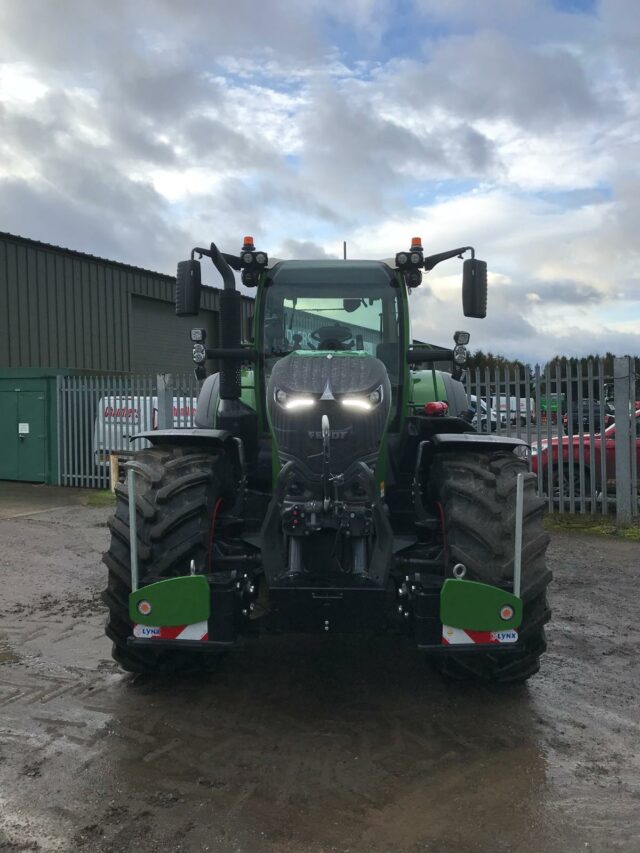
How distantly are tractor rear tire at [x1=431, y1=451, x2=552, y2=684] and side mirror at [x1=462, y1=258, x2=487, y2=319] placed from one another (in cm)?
132

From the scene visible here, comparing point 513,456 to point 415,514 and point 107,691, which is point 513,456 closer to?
point 415,514

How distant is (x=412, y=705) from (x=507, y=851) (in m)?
1.31

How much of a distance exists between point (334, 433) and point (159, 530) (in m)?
1.02

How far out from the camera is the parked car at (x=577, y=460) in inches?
400

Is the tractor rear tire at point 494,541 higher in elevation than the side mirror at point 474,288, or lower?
lower

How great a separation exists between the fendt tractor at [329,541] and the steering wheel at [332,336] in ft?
2.48

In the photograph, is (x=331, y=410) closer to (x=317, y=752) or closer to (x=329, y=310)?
(x=329, y=310)

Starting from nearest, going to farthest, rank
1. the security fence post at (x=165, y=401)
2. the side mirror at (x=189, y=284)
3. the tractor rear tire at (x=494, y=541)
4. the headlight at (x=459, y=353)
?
the tractor rear tire at (x=494, y=541) < the side mirror at (x=189, y=284) < the headlight at (x=459, y=353) < the security fence post at (x=165, y=401)

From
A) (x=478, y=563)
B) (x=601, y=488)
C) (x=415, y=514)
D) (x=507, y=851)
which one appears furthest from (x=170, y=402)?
(x=507, y=851)

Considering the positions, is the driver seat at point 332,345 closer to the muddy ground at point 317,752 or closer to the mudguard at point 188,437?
the mudguard at point 188,437

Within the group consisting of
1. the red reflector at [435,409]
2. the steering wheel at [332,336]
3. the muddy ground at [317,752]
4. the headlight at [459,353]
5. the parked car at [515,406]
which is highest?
the steering wheel at [332,336]

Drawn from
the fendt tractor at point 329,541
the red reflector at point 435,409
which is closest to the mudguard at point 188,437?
the fendt tractor at point 329,541

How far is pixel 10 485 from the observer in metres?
14.4

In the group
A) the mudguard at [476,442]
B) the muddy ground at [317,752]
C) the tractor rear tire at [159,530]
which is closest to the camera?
the muddy ground at [317,752]
